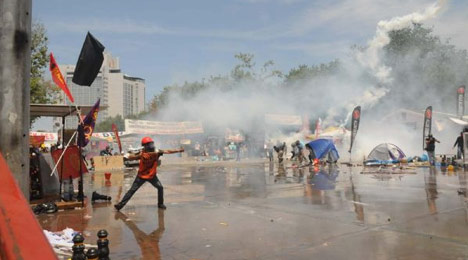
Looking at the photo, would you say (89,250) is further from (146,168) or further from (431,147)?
(431,147)

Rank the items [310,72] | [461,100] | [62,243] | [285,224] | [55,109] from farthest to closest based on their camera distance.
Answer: [310,72] → [461,100] → [55,109] → [285,224] → [62,243]

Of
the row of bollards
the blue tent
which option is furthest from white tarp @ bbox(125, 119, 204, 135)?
the row of bollards

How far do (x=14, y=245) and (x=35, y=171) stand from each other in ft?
29.5

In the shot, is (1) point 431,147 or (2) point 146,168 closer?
(2) point 146,168

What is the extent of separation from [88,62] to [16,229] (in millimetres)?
5917

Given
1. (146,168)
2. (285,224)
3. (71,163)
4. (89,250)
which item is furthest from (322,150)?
(89,250)

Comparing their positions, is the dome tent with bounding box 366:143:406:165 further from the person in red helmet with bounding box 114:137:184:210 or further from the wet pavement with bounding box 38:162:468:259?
the person in red helmet with bounding box 114:137:184:210

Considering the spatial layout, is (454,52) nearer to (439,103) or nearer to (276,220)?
(439,103)

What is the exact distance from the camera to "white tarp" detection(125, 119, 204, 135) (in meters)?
37.2

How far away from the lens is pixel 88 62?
24.1ft

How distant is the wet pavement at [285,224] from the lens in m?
5.56

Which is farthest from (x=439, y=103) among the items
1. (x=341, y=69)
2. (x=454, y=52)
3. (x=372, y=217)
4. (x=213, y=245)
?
(x=213, y=245)

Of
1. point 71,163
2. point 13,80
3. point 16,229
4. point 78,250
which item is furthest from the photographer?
point 71,163

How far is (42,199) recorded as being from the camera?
9.78m
